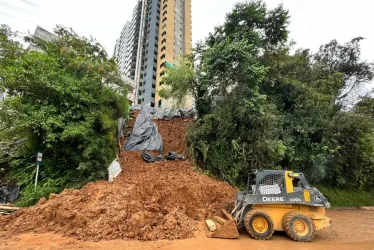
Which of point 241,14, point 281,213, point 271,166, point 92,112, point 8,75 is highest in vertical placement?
point 241,14

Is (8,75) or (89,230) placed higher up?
(8,75)

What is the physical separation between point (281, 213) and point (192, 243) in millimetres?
2592

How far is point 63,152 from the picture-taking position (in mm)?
8141

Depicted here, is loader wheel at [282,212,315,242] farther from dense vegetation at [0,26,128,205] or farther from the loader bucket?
dense vegetation at [0,26,128,205]

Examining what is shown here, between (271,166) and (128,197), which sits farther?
(271,166)

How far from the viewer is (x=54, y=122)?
743 cm

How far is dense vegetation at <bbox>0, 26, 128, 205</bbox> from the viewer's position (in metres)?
7.42

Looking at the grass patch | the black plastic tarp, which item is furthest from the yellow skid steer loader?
the grass patch

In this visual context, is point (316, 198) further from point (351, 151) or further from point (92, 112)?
point (351, 151)

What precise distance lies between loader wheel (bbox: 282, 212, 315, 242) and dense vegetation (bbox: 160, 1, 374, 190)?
14.3 feet

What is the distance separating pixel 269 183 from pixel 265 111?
571cm

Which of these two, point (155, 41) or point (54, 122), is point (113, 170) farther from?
point (155, 41)

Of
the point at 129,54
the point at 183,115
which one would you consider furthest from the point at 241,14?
the point at 129,54

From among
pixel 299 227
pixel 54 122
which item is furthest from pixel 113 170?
pixel 299 227
